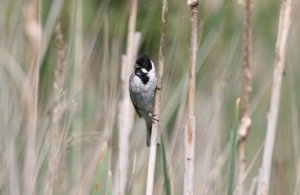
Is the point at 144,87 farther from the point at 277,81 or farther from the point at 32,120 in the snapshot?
the point at 277,81

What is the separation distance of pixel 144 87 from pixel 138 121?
12.4 inches

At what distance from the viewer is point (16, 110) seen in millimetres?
2734

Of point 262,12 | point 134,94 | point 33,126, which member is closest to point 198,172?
point 134,94

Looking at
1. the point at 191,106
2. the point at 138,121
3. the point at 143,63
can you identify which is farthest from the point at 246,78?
the point at 138,121

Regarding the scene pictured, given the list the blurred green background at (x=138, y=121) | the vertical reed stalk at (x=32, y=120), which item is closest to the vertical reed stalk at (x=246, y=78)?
the blurred green background at (x=138, y=121)

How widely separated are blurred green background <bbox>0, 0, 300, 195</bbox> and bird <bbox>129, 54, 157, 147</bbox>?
0.21 ft

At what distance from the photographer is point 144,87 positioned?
8.92 feet

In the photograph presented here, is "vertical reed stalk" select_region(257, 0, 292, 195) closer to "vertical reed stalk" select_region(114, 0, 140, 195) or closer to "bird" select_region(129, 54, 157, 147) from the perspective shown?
"vertical reed stalk" select_region(114, 0, 140, 195)

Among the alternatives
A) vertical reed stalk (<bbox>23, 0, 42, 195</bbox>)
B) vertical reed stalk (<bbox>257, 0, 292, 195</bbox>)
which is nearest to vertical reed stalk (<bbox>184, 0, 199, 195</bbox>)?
vertical reed stalk (<bbox>257, 0, 292, 195</bbox>)

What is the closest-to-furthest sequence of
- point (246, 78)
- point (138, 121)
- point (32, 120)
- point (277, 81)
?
point (246, 78), point (277, 81), point (32, 120), point (138, 121)

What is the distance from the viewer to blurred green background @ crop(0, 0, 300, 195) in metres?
2.50

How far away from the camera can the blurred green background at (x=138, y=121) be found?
8.20ft

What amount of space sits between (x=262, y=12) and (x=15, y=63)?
1.25 meters

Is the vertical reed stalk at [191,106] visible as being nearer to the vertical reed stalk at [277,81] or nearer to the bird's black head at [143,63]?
the vertical reed stalk at [277,81]
